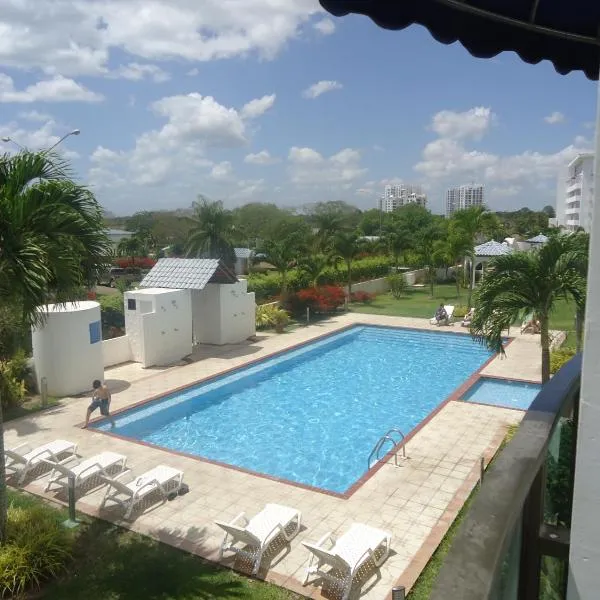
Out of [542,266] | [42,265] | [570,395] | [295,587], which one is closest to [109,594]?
[295,587]

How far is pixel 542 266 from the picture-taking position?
1177cm

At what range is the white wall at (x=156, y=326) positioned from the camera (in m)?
18.5

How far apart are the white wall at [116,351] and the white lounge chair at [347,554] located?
39.5 feet

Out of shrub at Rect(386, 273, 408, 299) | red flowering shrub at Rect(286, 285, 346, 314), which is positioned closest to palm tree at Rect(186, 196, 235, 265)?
red flowering shrub at Rect(286, 285, 346, 314)

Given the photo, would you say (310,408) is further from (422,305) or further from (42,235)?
(422,305)

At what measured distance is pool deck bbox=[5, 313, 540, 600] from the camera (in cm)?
802

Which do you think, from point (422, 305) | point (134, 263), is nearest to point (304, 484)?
point (422, 305)

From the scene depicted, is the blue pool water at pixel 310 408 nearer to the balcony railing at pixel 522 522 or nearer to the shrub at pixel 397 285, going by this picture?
the balcony railing at pixel 522 522

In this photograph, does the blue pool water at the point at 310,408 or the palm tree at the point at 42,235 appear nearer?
the palm tree at the point at 42,235

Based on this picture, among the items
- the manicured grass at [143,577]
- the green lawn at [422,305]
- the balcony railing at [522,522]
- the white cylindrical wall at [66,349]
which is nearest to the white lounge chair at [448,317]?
the green lawn at [422,305]

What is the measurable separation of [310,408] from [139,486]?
7297 millimetres

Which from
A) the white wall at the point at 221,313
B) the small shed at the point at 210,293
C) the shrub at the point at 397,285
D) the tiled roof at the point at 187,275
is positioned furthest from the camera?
the shrub at the point at 397,285

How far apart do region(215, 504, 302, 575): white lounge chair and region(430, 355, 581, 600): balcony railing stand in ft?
19.8

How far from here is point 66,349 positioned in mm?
15297
